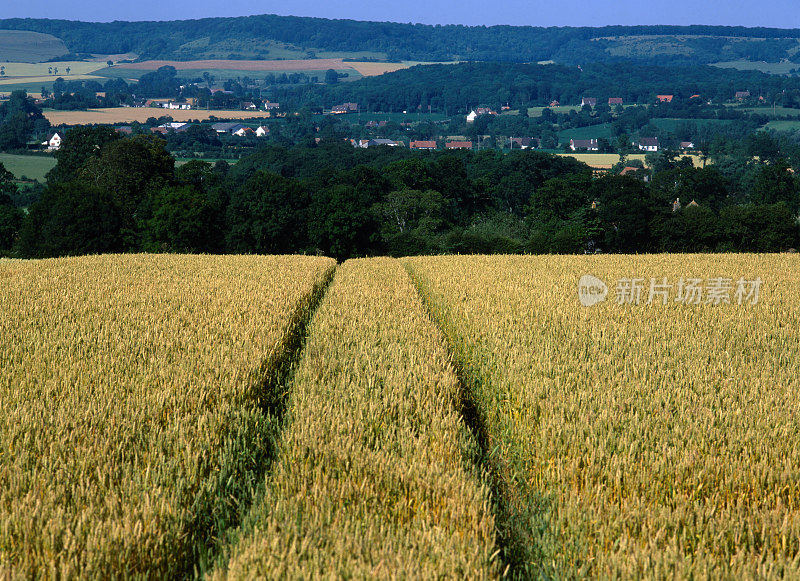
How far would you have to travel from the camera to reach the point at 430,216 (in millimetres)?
69625

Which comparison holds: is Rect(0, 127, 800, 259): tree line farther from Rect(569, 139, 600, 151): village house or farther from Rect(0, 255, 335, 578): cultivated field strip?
Rect(569, 139, 600, 151): village house

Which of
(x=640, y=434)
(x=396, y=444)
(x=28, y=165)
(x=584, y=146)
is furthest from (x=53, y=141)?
(x=640, y=434)

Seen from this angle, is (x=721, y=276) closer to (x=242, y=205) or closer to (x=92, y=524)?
(x=92, y=524)

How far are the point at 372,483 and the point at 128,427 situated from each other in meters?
2.32

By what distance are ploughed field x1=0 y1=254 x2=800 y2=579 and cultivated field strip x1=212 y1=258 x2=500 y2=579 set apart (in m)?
0.03

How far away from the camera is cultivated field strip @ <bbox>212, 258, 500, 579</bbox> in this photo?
4.32 metres

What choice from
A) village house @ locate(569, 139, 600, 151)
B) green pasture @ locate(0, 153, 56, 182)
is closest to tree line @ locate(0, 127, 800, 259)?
green pasture @ locate(0, 153, 56, 182)

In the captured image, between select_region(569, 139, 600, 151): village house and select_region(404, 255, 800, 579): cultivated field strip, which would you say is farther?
select_region(569, 139, 600, 151): village house

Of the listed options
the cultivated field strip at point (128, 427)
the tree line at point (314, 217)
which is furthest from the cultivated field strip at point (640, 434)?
the tree line at point (314, 217)

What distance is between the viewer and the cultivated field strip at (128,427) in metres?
4.44

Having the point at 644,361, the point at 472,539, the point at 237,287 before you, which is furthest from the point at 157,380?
the point at 237,287

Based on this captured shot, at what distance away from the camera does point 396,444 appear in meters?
6.12

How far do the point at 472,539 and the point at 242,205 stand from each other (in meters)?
52.5

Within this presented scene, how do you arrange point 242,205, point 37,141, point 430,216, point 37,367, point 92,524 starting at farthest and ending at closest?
point 37,141 < point 430,216 < point 242,205 < point 37,367 < point 92,524
